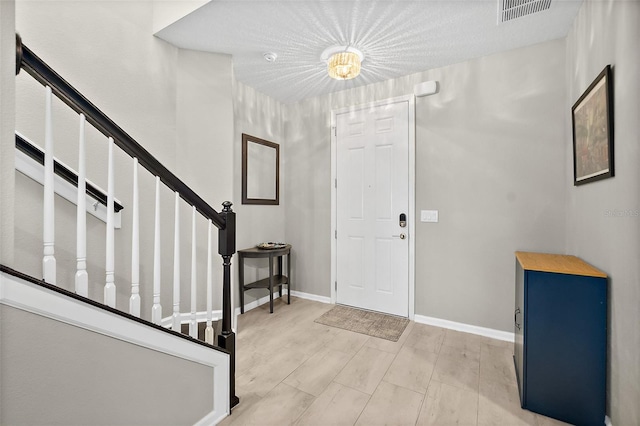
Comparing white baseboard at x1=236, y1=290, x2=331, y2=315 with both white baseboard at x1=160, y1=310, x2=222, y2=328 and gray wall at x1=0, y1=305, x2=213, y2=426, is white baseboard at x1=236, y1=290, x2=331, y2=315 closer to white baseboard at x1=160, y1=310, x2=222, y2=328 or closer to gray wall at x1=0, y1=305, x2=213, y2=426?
white baseboard at x1=160, y1=310, x2=222, y2=328

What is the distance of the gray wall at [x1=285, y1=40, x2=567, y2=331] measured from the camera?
2465mm

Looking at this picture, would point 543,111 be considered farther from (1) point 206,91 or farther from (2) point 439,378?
(1) point 206,91

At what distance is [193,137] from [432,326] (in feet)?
9.69

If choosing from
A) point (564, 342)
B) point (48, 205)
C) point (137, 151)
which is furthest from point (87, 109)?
point (564, 342)

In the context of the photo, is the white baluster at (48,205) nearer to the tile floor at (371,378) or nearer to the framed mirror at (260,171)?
the tile floor at (371,378)

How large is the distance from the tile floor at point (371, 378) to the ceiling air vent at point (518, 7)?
2.58 meters

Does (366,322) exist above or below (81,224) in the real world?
below

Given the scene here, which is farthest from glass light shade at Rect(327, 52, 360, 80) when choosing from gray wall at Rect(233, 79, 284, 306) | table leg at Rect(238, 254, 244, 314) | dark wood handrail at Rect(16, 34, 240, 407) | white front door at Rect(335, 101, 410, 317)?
table leg at Rect(238, 254, 244, 314)

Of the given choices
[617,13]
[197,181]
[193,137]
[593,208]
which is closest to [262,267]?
[197,181]

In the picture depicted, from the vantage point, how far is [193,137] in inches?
105

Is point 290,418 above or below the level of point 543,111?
below

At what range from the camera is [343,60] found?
2.49m

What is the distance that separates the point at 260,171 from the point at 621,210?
3.11 metres

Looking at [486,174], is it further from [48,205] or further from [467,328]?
[48,205]
